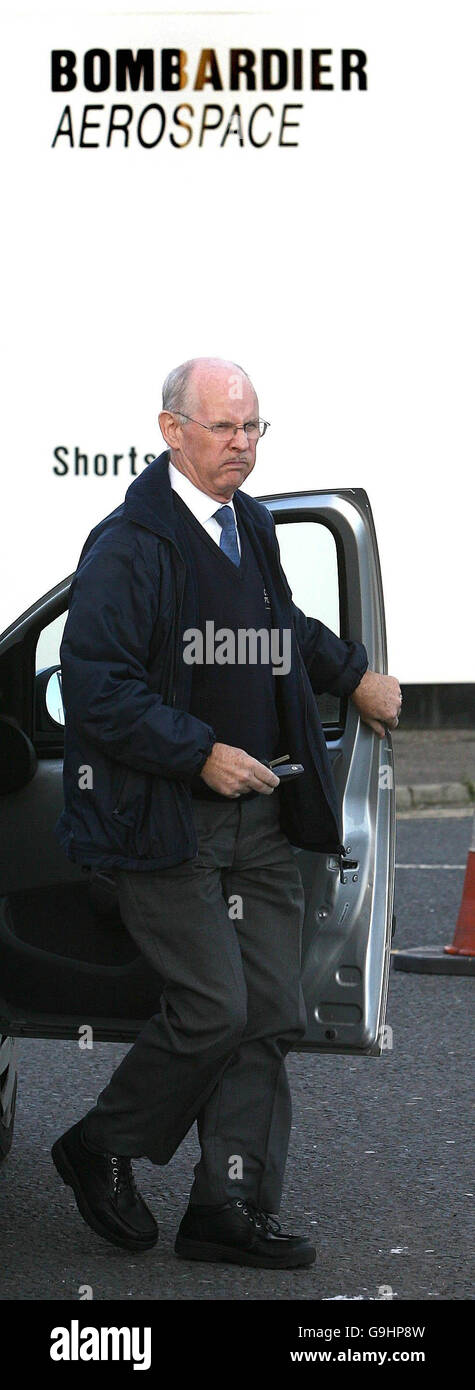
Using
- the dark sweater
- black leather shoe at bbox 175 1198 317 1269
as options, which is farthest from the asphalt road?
the dark sweater

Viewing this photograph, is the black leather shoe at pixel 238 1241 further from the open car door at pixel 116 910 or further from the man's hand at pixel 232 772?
the man's hand at pixel 232 772

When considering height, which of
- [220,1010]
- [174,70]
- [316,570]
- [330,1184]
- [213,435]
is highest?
[174,70]

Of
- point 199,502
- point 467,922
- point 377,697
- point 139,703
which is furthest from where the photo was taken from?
point 467,922

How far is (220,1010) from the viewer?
3.79 m

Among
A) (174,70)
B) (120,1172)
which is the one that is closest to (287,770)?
(120,1172)

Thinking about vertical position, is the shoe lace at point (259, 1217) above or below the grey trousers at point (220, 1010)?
below

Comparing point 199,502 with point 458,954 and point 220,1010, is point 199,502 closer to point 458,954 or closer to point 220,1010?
point 220,1010

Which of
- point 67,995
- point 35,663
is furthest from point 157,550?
point 67,995

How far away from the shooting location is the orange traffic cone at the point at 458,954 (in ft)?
22.7

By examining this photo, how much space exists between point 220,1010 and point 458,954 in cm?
333

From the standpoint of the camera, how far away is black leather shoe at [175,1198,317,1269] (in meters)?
3.92

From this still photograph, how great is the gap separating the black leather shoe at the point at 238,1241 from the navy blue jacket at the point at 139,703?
2.36 feet

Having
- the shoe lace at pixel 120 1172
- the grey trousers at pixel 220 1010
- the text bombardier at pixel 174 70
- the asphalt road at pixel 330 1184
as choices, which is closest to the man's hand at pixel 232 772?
the grey trousers at pixel 220 1010

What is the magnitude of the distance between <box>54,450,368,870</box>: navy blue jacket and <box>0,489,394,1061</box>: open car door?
30 centimetres
